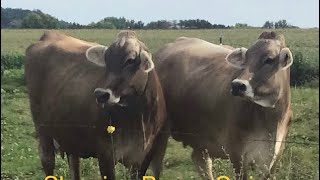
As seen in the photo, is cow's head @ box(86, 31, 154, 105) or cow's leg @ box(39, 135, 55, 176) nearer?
cow's head @ box(86, 31, 154, 105)

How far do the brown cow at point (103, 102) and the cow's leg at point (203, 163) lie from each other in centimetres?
105

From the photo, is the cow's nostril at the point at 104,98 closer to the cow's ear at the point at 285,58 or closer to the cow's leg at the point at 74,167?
the cow's ear at the point at 285,58

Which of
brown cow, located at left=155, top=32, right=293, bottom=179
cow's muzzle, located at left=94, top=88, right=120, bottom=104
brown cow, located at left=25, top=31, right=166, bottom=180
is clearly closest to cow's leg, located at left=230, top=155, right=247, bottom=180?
brown cow, located at left=155, top=32, right=293, bottom=179

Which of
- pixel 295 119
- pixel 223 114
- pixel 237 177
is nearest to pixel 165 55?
pixel 223 114

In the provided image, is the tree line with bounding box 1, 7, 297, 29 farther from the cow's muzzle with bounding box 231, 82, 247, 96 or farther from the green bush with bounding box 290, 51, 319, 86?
the green bush with bounding box 290, 51, 319, 86

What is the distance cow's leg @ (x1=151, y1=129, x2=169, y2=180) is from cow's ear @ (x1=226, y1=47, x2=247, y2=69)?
1011 mm

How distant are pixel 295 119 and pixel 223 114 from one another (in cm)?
480

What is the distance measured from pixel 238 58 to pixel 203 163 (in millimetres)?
1715

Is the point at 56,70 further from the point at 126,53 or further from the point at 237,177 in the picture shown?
the point at 237,177

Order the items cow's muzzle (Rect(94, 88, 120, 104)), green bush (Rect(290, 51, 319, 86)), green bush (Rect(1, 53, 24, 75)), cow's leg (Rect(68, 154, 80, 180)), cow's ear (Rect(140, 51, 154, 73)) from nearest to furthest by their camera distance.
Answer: cow's muzzle (Rect(94, 88, 120, 104)) < cow's ear (Rect(140, 51, 154, 73)) < cow's leg (Rect(68, 154, 80, 180)) < green bush (Rect(290, 51, 319, 86)) < green bush (Rect(1, 53, 24, 75))

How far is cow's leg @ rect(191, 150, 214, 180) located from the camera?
6953 millimetres

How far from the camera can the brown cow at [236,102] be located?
5.48m

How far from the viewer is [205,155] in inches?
268

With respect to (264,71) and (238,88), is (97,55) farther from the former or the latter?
(264,71)
